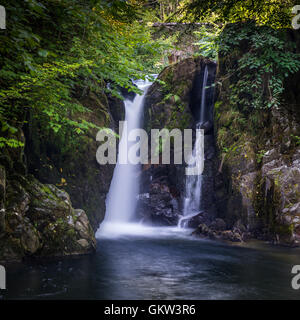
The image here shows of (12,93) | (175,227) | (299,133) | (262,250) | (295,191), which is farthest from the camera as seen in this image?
(175,227)

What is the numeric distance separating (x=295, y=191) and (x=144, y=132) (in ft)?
26.5

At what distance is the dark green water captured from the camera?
14.4ft

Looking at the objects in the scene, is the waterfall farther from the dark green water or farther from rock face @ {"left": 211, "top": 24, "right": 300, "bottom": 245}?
the dark green water

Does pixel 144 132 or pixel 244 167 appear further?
pixel 144 132

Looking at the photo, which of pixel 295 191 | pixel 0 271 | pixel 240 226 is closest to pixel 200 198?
pixel 240 226

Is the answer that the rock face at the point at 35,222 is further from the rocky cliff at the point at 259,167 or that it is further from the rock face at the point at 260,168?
the rock face at the point at 260,168

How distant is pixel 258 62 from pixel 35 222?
8.79 meters

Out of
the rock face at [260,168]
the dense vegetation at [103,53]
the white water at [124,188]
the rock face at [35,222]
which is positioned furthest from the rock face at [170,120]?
the rock face at [35,222]

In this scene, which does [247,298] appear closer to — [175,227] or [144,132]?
[175,227]

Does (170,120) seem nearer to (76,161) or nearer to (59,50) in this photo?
(76,161)

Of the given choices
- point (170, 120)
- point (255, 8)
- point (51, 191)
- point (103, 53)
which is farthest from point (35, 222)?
point (255, 8)

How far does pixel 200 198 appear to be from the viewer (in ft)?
39.5

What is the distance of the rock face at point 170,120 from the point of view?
12688mm

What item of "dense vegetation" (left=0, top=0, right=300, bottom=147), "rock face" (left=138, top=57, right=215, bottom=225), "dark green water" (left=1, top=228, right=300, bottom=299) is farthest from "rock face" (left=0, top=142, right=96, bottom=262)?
"rock face" (left=138, top=57, right=215, bottom=225)
